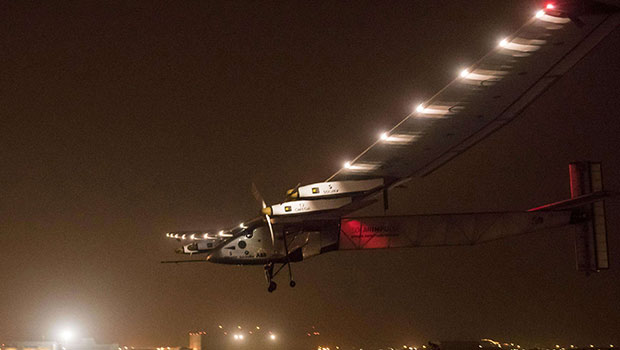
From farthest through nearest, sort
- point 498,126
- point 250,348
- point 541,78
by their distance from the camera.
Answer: point 250,348 → point 498,126 → point 541,78

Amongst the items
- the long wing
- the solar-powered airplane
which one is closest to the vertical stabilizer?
the solar-powered airplane

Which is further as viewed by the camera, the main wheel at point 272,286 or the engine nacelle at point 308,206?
the main wheel at point 272,286

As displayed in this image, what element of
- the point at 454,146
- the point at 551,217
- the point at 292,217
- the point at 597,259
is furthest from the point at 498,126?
the point at 597,259

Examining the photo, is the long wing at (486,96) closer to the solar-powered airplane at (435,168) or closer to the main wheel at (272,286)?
the solar-powered airplane at (435,168)

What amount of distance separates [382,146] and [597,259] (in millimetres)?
15504

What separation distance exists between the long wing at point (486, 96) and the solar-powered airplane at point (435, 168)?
0.10 feet

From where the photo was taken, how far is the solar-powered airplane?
17344 mm

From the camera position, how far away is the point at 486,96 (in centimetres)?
2061

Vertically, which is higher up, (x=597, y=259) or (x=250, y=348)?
(x=597, y=259)

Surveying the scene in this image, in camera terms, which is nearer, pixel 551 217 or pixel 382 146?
pixel 382 146

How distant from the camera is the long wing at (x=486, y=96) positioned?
54.0 feet

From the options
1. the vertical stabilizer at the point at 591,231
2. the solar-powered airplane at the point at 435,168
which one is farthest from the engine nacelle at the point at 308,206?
the vertical stabilizer at the point at 591,231

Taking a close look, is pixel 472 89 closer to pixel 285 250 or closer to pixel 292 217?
pixel 292 217

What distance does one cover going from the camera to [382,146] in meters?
24.4
